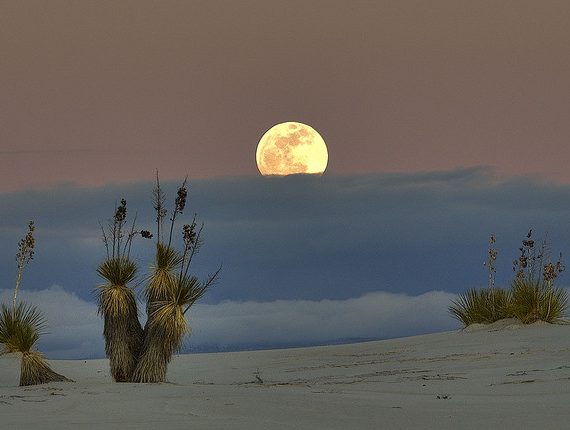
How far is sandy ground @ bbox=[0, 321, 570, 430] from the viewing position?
9891 millimetres

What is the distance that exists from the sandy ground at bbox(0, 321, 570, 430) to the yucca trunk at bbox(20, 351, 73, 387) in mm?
771

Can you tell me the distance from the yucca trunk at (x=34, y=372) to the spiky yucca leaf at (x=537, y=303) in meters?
11.5

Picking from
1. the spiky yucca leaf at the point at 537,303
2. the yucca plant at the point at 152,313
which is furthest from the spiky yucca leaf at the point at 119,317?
the spiky yucca leaf at the point at 537,303

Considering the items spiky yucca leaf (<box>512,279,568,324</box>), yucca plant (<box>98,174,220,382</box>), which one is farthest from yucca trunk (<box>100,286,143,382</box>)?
spiky yucca leaf (<box>512,279,568,324</box>)

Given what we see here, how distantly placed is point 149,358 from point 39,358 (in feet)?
6.19

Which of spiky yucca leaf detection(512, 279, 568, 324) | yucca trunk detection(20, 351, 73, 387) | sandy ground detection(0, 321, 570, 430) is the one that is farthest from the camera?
spiky yucca leaf detection(512, 279, 568, 324)

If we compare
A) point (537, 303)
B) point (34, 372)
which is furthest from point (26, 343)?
point (537, 303)

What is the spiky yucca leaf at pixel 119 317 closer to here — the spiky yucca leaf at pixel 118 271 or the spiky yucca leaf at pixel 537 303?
the spiky yucca leaf at pixel 118 271

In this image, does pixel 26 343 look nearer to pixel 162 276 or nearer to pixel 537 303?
pixel 162 276

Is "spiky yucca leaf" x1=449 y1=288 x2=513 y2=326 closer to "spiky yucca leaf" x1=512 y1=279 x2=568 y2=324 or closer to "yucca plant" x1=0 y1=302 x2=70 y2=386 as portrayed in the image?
"spiky yucca leaf" x1=512 y1=279 x2=568 y2=324

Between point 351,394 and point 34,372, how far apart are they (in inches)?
226

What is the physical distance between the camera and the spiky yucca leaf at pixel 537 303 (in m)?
22.6

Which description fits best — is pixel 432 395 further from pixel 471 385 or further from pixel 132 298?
pixel 132 298

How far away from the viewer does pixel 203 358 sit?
24125mm
